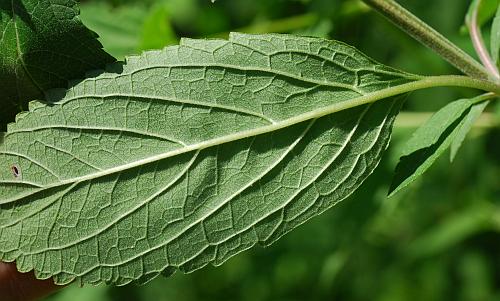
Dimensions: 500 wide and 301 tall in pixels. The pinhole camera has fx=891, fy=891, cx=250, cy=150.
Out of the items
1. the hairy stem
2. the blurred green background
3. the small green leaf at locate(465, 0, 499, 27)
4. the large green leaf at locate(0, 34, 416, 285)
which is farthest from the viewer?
the blurred green background

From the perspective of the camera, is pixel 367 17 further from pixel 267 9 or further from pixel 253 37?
pixel 253 37

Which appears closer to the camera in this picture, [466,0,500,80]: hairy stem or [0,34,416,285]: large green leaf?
[0,34,416,285]: large green leaf

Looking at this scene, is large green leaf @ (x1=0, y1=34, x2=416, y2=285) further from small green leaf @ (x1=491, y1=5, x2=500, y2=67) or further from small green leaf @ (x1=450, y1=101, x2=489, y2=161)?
small green leaf @ (x1=491, y1=5, x2=500, y2=67)

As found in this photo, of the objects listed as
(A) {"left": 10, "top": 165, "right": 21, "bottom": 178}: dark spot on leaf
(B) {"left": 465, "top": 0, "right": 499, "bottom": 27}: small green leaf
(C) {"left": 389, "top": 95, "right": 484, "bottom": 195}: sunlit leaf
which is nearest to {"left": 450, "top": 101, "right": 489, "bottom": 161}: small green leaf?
(C) {"left": 389, "top": 95, "right": 484, "bottom": 195}: sunlit leaf

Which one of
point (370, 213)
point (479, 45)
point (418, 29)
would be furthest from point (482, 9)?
point (370, 213)

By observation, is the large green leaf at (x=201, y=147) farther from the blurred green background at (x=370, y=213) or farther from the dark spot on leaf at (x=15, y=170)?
the blurred green background at (x=370, y=213)

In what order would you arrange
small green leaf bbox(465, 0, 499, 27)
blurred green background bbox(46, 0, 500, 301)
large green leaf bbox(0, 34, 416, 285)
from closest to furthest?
large green leaf bbox(0, 34, 416, 285) → small green leaf bbox(465, 0, 499, 27) → blurred green background bbox(46, 0, 500, 301)

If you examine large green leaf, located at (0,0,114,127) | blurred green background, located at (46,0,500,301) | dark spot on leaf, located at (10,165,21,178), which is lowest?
blurred green background, located at (46,0,500,301)

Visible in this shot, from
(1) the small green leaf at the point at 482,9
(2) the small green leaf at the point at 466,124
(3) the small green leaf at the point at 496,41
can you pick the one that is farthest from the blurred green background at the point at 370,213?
(2) the small green leaf at the point at 466,124
